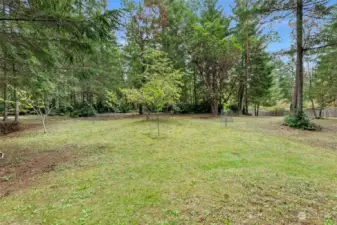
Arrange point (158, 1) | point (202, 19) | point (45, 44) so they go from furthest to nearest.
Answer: point (202, 19)
point (158, 1)
point (45, 44)

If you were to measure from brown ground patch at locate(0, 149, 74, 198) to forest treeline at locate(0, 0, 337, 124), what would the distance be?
190 centimetres

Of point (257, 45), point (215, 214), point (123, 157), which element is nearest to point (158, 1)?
point (257, 45)

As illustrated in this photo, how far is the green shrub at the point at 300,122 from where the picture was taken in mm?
8484

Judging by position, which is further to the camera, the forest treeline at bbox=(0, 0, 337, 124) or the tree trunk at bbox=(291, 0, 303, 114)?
the tree trunk at bbox=(291, 0, 303, 114)

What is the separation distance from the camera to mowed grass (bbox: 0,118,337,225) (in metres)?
2.21

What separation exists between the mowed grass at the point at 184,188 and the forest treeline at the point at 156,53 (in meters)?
2.56

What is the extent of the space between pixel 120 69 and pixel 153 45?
128 inches

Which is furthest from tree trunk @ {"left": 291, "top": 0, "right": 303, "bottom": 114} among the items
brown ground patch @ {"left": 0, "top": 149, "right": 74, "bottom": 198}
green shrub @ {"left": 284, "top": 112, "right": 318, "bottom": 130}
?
brown ground patch @ {"left": 0, "top": 149, "right": 74, "bottom": 198}

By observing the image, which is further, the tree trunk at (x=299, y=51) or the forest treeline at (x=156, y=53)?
the tree trunk at (x=299, y=51)

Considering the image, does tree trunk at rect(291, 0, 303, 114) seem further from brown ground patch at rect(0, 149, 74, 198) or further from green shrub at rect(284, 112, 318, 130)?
brown ground patch at rect(0, 149, 74, 198)

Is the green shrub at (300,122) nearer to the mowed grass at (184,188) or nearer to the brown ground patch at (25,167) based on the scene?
the mowed grass at (184,188)

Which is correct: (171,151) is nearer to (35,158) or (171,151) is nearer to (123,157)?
(123,157)

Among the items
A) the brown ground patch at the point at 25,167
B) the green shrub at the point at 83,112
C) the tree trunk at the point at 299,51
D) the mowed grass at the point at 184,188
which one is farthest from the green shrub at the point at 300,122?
the green shrub at the point at 83,112

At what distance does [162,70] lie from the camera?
10180 millimetres
